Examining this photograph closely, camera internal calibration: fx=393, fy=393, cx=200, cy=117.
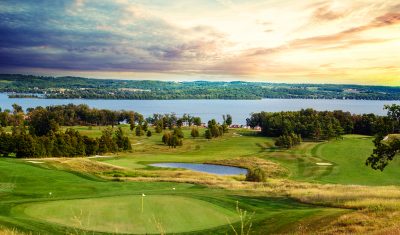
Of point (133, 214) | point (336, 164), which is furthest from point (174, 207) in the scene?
point (336, 164)

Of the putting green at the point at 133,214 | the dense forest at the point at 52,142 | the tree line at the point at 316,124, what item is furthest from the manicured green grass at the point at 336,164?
the putting green at the point at 133,214

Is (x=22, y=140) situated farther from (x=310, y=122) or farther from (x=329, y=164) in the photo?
(x=310, y=122)

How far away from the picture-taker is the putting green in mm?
18656

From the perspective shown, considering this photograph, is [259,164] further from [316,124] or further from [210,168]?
[316,124]

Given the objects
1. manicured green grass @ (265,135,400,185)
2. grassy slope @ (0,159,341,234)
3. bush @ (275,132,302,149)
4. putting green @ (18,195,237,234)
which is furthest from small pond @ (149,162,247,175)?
putting green @ (18,195,237,234)

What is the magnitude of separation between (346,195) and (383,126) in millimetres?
8572

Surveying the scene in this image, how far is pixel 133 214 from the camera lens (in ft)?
67.1

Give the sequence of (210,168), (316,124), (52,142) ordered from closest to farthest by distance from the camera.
Answer: (210,168) < (52,142) < (316,124)

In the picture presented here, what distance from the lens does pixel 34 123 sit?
13512 cm

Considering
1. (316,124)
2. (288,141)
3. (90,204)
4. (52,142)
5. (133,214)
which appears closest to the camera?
(133,214)

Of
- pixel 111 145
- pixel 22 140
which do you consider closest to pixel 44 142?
pixel 22 140

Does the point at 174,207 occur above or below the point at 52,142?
above

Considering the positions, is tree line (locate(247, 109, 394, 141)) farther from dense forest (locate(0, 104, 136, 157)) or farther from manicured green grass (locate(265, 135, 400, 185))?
dense forest (locate(0, 104, 136, 157))

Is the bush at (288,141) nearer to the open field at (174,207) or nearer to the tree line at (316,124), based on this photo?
the tree line at (316,124)
